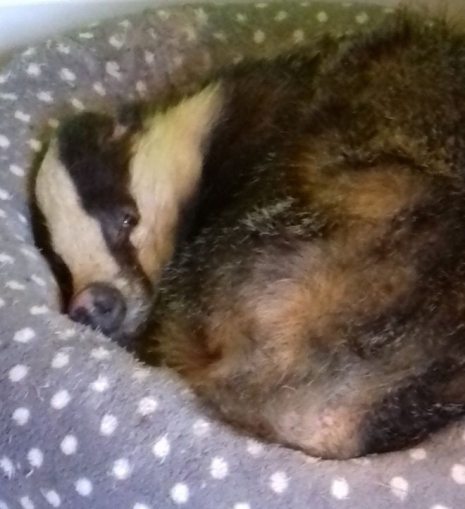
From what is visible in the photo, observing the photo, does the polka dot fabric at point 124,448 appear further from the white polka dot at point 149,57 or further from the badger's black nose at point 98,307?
the white polka dot at point 149,57

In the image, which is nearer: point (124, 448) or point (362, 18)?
point (124, 448)

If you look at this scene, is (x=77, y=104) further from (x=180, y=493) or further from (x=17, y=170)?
(x=180, y=493)

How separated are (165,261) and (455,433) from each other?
421 mm

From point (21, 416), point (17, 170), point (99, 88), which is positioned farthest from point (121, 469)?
point (99, 88)

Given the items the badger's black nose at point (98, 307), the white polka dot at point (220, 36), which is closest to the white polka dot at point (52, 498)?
the badger's black nose at point (98, 307)

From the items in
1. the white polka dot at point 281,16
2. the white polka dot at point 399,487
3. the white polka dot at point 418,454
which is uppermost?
the white polka dot at point 281,16

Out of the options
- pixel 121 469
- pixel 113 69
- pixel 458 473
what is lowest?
pixel 458 473

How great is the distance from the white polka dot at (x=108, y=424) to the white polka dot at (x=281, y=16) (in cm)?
80

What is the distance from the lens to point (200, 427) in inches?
33.8

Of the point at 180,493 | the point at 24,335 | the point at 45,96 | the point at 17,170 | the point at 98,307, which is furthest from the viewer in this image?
the point at 45,96

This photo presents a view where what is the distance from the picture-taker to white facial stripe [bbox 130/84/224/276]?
1.10m

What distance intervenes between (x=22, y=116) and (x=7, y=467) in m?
0.53

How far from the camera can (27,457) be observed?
0.87 metres

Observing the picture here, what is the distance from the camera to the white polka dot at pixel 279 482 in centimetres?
81
